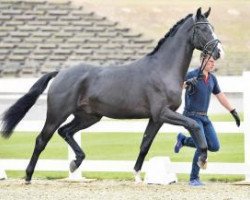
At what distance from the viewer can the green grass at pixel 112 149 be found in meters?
13.0

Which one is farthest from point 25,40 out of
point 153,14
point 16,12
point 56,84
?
point 56,84

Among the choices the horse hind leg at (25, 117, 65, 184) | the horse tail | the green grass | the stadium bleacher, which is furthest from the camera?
the stadium bleacher

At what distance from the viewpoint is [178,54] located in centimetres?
1042

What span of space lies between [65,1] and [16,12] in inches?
139

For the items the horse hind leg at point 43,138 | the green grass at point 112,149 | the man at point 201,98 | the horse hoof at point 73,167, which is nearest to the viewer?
the man at point 201,98

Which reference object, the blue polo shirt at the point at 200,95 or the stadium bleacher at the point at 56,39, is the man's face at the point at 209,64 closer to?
the blue polo shirt at the point at 200,95

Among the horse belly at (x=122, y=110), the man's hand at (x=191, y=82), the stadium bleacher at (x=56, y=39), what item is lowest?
the stadium bleacher at (x=56, y=39)

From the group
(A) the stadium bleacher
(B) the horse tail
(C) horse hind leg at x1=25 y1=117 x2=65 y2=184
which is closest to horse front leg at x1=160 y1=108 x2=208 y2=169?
(C) horse hind leg at x1=25 y1=117 x2=65 y2=184

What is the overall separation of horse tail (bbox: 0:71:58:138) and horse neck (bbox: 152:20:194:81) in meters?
1.52

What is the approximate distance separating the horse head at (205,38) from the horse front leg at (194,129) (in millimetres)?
739

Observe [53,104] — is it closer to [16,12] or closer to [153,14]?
[16,12]

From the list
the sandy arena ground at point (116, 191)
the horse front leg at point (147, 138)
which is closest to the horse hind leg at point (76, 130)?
the sandy arena ground at point (116, 191)

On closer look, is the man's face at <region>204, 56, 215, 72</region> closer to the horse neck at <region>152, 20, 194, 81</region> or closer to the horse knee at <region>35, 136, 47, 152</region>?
the horse neck at <region>152, 20, 194, 81</region>

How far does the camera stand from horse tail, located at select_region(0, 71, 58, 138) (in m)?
11.2
